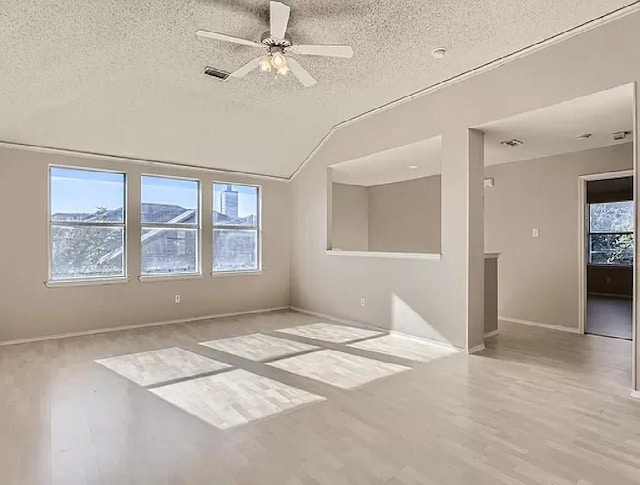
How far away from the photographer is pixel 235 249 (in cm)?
668

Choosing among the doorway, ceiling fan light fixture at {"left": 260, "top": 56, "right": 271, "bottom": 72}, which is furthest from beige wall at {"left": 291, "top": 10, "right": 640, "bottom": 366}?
the doorway

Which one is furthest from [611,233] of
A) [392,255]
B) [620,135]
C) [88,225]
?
[88,225]

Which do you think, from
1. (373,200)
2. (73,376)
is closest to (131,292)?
(73,376)

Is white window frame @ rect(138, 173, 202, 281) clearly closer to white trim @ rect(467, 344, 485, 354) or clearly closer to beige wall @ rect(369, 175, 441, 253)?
beige wall @ rect(369, 175, 441, 253)

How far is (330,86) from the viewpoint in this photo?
15.0 feet

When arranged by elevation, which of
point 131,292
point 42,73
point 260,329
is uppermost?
point 42,73

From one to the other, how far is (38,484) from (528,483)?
7.84 ft

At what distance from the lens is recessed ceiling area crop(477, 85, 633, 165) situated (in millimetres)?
3430

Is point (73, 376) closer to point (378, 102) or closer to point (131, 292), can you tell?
point (131, 292)

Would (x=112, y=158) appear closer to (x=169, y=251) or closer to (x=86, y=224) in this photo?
(x=86, y=224)

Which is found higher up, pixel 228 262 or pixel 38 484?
pixel 228 262

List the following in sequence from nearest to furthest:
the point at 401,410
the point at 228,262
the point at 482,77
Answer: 1. the point at 401,410
2. the point at 482,77
3. the point at 228,262

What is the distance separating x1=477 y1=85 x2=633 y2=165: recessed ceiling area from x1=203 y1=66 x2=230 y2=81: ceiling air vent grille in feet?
9.09

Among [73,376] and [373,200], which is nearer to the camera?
[73,376]
